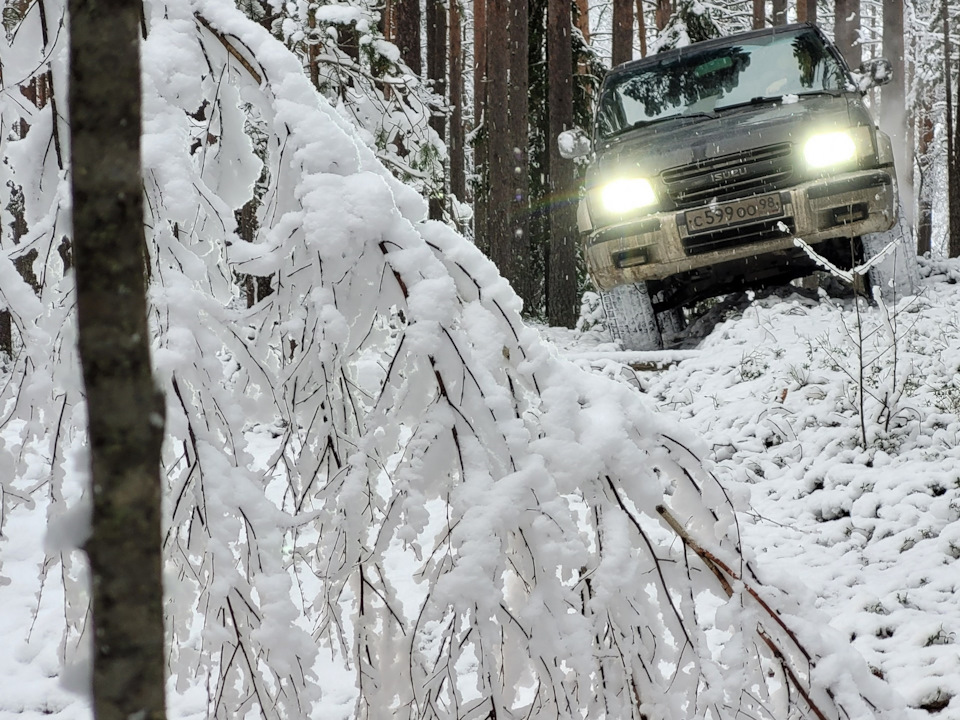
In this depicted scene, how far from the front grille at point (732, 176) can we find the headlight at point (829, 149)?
5.4 inches

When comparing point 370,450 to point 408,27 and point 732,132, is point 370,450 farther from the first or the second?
point 408,27

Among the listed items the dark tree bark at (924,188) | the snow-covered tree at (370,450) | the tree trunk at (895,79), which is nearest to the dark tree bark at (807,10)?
the tree trunk at (895,79)

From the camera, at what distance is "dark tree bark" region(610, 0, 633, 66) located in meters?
13.4

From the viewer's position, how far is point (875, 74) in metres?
6.83

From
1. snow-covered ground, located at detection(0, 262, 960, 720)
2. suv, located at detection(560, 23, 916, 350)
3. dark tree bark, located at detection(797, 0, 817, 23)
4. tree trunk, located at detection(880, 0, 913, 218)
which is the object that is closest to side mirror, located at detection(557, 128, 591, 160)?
suv, located at detection(560, 23, 916, 350)

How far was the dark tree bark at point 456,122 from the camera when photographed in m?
19.3

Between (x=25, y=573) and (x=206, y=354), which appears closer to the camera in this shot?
(x=206, y=354)

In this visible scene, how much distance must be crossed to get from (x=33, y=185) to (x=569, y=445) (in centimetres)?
136

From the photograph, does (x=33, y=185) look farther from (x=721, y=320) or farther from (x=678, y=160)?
(x=721, y=320)

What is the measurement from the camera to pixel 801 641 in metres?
1.87

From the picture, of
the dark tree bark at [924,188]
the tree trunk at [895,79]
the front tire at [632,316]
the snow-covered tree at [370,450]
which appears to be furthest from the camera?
the tree trunk at [895,79]

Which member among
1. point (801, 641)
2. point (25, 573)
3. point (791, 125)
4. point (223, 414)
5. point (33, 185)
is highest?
point (791, 125)

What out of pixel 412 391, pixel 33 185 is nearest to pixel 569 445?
pixel 412 391

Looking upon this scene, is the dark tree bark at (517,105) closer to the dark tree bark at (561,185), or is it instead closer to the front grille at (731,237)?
the dark tree bark at (561,185)
